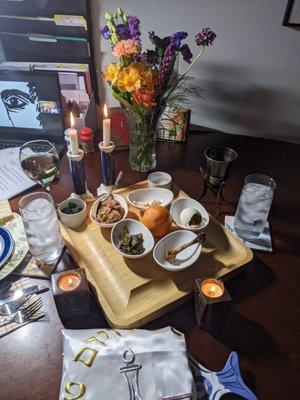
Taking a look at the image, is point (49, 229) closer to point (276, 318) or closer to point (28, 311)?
point (28, 311)

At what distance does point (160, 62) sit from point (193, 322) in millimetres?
661

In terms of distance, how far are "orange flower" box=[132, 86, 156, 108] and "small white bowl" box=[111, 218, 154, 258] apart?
0.31m

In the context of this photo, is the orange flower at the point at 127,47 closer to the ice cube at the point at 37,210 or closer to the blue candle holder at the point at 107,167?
the blue candle holder at the point at 107,167

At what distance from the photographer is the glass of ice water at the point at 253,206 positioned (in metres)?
0.78

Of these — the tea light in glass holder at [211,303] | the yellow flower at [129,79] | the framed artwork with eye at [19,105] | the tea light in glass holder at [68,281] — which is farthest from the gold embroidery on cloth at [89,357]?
the framed artwork with eye at [19,105]

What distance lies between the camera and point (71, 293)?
58cm

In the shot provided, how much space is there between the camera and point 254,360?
58 centimetres

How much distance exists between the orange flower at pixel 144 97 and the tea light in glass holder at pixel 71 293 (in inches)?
18.1

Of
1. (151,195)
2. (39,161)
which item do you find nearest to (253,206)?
(151,195)

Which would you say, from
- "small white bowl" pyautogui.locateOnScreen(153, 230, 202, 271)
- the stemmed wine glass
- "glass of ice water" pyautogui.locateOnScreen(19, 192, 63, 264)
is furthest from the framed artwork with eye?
"small white bowl" pyautogui.locateOnScreen(153, 230, 202, 271)

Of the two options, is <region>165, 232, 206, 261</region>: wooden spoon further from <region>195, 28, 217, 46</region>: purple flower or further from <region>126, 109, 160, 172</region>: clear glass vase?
<region>195, 28, 217, 46</region>: purple flower

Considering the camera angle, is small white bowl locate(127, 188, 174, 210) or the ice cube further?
small white bowl locate(127, 188, 174, 210)

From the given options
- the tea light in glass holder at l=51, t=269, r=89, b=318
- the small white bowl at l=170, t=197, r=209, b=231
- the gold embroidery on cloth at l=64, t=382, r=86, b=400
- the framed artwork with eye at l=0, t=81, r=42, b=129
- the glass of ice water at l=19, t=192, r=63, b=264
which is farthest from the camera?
the framed artwork with eye at l=0, t=81, r=42, b=129

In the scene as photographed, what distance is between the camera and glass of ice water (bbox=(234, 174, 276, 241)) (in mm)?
784
